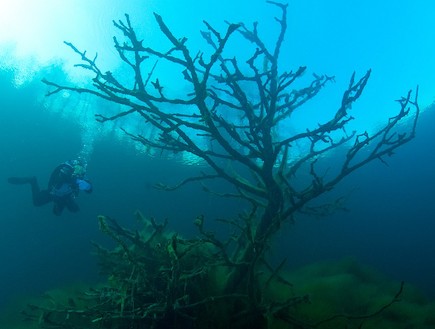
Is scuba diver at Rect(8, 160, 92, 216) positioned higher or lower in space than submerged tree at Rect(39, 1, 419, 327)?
higher

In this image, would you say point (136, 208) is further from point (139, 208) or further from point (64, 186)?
point (64, 186)

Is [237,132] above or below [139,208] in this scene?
below

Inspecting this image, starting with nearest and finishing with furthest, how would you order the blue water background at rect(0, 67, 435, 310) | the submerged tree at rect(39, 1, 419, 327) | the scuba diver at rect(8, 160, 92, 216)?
1. the submerged tree at rect(39, 1, 419, 327)
2. the scuba diver at rect(8, 160, 92, 216)
3. the blue water background at rect(0, 67, 435, 310)

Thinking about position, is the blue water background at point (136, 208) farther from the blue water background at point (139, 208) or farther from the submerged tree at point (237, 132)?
the submerged tree at point (237, 132)

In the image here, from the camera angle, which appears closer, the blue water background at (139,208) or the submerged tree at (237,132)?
the submerged tree at (237,132)

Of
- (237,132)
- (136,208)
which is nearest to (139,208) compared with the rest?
(136,208)

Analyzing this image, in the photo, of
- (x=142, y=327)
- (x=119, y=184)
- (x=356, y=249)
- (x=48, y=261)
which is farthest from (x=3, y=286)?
(x=356, y=249)

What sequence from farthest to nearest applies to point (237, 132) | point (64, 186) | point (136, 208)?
point (136, 208)
point (64, 186)
point (237, 132)

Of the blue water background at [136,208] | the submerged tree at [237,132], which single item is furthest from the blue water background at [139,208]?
the submerged tree at [237,132]

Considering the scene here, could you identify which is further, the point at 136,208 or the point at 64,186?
the point at 136,208

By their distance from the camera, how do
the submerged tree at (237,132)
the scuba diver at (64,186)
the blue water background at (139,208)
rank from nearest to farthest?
the submerged tree at (237,132) < the scuba diver at (64,186) < the blue water background at (139,208)

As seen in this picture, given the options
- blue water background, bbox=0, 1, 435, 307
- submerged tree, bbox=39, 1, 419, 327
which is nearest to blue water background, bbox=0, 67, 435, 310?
blue water background, bbox=0, 1, 435, 307

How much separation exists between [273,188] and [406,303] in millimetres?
5518

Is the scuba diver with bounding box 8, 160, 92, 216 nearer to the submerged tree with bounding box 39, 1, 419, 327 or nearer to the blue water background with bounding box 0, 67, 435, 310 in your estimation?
the blue water background with bounding box 0, 67, 435, 310
